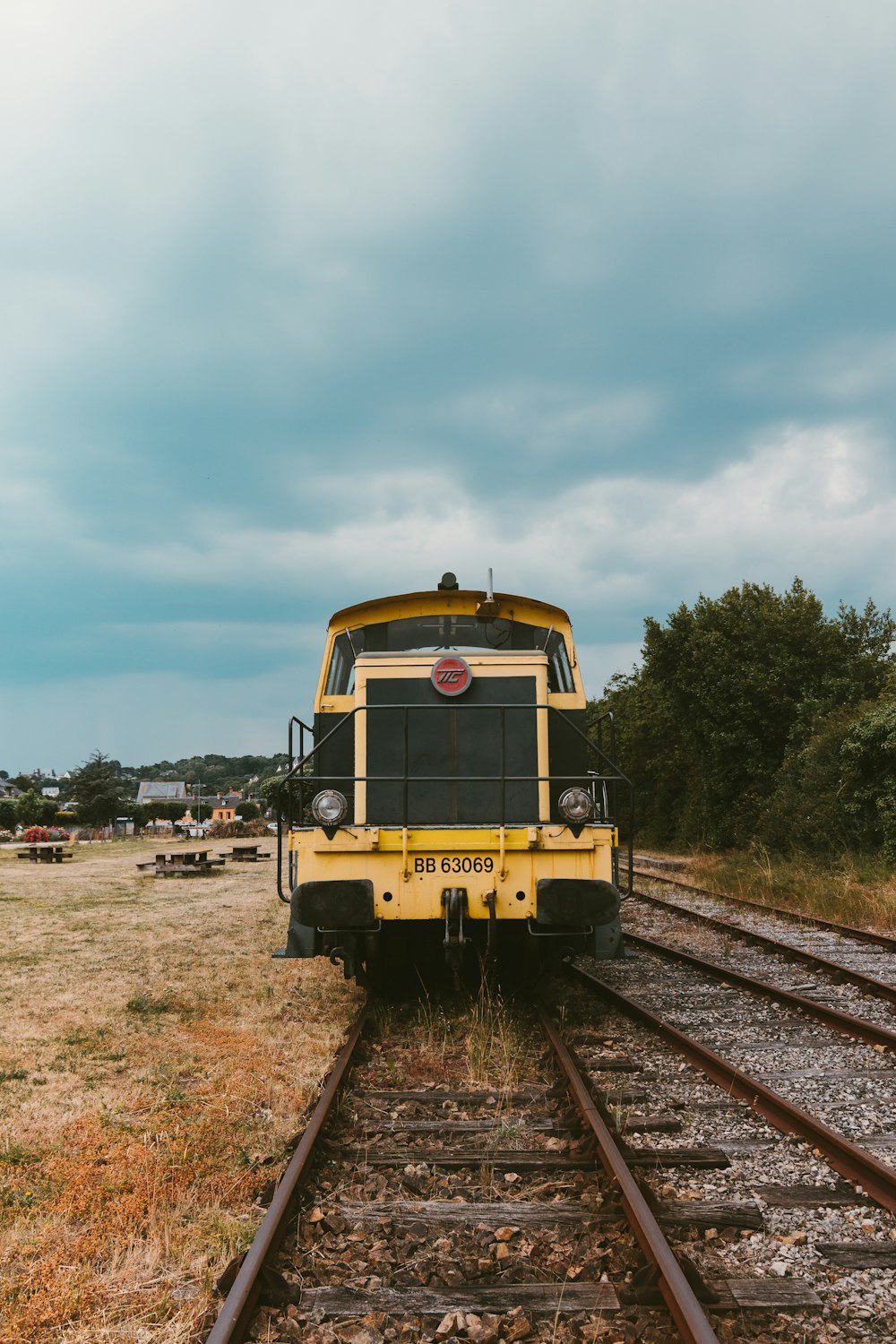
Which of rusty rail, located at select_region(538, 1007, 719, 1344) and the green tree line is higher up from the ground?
the green tree line

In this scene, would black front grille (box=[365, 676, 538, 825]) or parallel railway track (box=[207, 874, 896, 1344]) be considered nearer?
parallel railway track (box=[207, 874, 896, 1344])

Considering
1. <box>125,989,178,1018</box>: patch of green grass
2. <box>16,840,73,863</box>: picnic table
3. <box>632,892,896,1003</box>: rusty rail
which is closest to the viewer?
<box>125,989,178,1018</box>: patch of green grass

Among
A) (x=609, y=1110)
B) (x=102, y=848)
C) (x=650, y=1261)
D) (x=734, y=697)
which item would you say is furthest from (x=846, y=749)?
(x=102, y=848)

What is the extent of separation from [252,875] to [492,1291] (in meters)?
18.9

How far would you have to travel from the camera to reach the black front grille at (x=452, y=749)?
6363mm

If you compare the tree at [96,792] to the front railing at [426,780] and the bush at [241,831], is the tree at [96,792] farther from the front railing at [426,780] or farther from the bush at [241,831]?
the front railing at [426,780]

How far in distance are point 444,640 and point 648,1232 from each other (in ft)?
15.1

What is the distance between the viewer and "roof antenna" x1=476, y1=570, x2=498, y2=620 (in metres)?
7.11

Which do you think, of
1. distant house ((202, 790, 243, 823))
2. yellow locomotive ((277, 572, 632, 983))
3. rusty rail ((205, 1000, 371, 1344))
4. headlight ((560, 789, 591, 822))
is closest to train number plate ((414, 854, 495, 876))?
yellow locomotive ((277, 572, 632, 983))

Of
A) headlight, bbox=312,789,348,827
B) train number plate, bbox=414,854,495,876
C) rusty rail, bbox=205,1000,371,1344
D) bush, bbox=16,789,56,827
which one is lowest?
rusty rail, bbox=205,1000,371,1344

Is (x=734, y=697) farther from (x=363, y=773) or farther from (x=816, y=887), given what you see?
(x=363, y=773)

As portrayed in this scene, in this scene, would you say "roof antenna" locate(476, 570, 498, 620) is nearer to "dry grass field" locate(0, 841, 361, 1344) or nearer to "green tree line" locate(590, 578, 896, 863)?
"dry grass field" locate(0, 841, 361, 1344)

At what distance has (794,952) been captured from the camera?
9.23 metres

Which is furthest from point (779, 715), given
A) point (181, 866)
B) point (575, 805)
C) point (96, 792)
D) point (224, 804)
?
point (224, 804)
